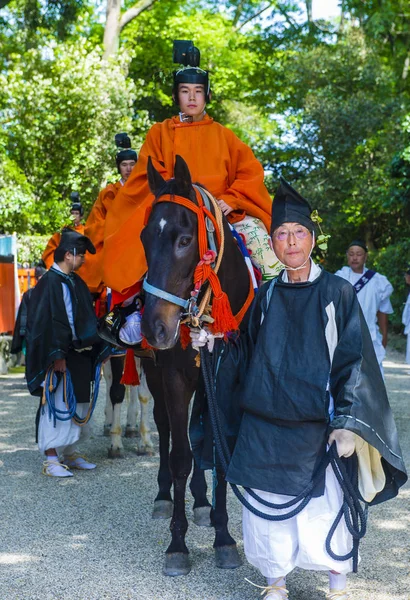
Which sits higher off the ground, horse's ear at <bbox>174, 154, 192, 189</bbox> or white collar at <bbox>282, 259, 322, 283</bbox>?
horse's ear at <bbox>174, 154, 192, 189</bbox>

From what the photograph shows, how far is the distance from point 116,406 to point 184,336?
343cm

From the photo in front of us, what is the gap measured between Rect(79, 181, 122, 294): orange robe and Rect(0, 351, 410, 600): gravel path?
1863 mm

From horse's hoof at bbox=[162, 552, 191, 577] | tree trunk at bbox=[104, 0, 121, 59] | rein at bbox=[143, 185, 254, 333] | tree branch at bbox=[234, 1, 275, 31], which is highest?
tree branch at bbox=[234, 1, 275, 31]

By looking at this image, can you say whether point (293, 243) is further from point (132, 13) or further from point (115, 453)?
point (132, 13)

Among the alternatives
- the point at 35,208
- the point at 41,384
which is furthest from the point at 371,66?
the point at 41,384

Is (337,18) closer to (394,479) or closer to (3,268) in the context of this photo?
(3,268)

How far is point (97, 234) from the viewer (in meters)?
7.81

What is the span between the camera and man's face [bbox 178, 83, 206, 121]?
208 inches

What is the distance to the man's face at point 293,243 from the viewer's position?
3.76 meters

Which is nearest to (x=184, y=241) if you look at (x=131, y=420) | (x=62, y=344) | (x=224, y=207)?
(x=224, y=207)

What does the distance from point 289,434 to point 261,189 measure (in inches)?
81.3

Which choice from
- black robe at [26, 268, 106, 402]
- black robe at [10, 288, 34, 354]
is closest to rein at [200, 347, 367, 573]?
black robe at [26, 268, 106, 402]

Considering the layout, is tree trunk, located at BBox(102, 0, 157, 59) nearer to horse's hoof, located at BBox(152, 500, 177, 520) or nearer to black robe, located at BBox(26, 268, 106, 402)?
black robe, located at BBox(26, 268, 106, 402)

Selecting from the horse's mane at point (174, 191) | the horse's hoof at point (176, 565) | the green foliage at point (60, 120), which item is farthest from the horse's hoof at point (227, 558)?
the green foliage at point (60, 120)
